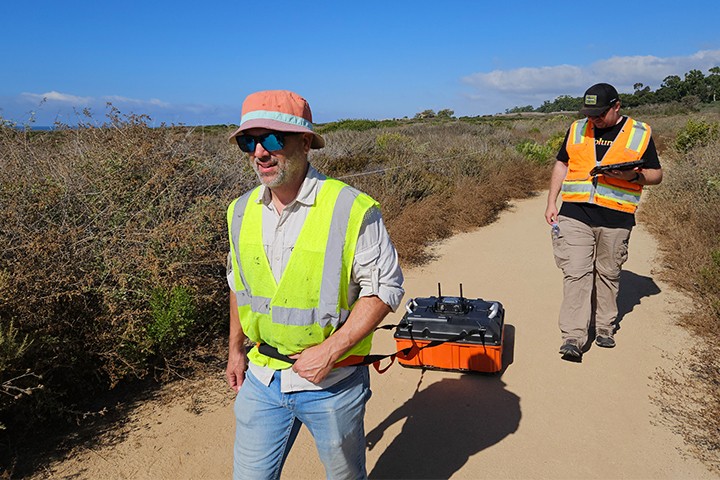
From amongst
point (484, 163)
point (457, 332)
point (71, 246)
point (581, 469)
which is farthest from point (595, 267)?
point (484, 163)

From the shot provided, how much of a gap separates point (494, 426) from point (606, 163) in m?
2.33

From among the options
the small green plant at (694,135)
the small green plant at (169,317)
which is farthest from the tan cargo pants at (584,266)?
the small green plant at (694,135)

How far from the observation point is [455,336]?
4.07m

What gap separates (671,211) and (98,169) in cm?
842

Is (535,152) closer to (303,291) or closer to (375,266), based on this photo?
(375,266)

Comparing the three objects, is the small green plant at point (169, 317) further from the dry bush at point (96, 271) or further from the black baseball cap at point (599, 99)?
the black baseball cap at point (599, 99)

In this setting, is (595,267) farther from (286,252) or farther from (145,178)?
(145,178)

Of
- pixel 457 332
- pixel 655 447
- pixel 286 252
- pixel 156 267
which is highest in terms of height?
pixel 286 252

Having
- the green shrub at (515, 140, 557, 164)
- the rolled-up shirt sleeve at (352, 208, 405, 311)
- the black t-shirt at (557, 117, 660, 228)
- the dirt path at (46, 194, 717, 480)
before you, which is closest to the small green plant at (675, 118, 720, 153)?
the green shrub at (515, 140, 557, 164)

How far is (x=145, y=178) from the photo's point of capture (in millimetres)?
5473

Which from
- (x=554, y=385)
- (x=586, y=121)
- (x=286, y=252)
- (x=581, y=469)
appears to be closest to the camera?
(x=286, y=252)

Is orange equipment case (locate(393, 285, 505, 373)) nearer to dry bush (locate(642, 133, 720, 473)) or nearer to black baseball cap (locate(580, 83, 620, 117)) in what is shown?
dry bush (locate(642, 133, 720, 473))

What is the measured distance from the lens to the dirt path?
319cm

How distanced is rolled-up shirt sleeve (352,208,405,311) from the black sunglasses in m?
0.41
